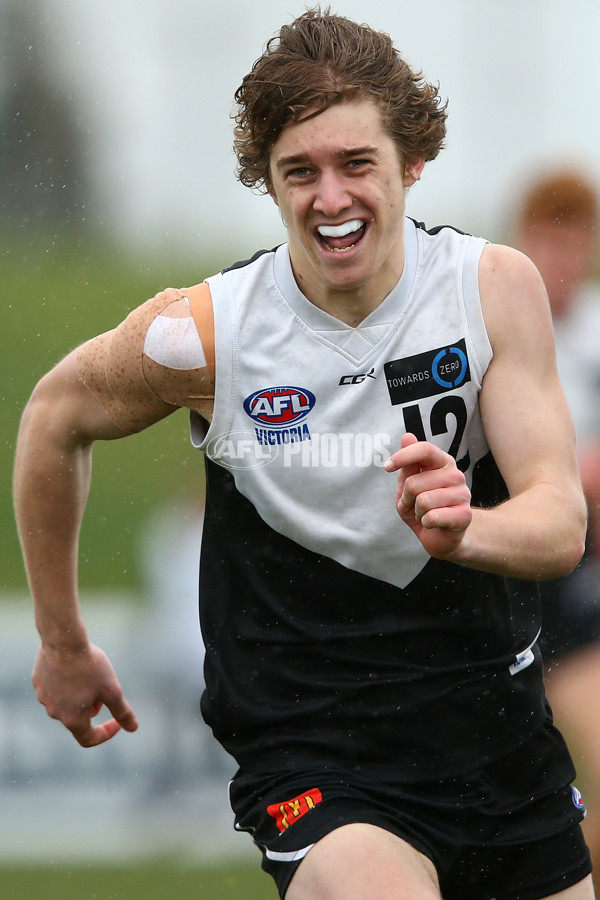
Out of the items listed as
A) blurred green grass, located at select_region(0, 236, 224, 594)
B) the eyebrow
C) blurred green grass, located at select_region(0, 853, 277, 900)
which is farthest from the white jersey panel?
blurred green grass, located at select_region(0, 236, 224, 594)

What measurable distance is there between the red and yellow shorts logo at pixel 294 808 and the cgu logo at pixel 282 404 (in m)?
0.73

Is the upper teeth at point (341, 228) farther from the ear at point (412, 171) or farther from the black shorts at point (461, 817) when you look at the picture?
the black shorts at point (461, 817)

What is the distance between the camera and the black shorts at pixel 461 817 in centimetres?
242

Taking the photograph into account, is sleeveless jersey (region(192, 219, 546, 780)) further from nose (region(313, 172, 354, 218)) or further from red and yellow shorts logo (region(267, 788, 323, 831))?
nose (region(313, 172, 354, 218))

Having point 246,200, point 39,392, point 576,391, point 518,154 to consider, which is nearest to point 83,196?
point 246,200

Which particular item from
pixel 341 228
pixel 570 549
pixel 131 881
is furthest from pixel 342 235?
pixel 131 881

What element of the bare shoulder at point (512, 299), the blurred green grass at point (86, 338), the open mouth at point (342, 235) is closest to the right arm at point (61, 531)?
the open mouth at point (342, 235)

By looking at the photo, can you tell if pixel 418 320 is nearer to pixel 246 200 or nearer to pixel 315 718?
pixel 315 718

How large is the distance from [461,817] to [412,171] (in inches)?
53.2

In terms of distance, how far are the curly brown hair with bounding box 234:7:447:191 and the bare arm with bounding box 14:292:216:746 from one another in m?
0.41

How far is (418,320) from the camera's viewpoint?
2557 mm

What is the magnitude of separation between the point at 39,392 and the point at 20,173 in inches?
484

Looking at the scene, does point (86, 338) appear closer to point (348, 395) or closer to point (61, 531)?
point (61, 531)

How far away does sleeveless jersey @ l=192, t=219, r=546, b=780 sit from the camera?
100.0 inches
